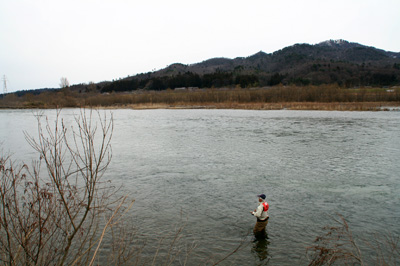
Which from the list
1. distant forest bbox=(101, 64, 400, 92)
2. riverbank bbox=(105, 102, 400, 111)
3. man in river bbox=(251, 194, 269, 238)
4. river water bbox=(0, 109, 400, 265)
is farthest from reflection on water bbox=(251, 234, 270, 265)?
distant forest bbox=(101, 64, 400, 92)

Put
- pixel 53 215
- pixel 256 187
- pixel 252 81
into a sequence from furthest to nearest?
pixel 252 81 → pixel 256 187 → pixel 53 215

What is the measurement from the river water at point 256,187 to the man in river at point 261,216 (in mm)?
245

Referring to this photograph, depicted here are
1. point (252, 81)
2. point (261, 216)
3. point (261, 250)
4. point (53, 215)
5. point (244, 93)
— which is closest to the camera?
point (53, 215)

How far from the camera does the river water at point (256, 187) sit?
8117mm

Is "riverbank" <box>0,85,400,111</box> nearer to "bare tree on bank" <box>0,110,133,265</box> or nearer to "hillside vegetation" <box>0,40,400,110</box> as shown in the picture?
"hillside vegetation" <box>0,40,400,110</box>

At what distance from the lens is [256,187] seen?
11.9 meters

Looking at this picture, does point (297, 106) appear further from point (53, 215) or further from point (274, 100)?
point (53, 215)

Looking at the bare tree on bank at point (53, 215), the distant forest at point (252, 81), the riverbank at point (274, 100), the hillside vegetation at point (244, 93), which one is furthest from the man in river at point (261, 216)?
the distant forest at point (252, 81)

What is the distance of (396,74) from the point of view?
124 metres

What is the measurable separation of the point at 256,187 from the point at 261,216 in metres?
4.12

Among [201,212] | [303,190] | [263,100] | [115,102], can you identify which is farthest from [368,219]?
[115,102]

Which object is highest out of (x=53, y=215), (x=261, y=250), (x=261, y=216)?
(x=53, y=215)

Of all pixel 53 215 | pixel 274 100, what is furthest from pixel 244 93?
pixel 53 215

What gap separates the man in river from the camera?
7.80 m
